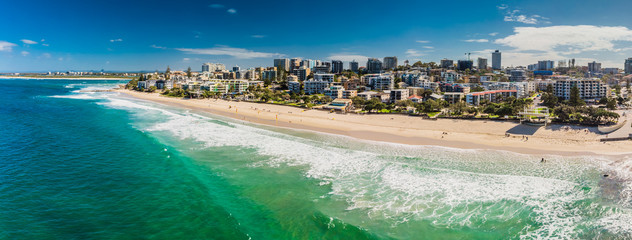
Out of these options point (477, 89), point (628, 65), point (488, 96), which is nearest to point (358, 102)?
point (488, 96)

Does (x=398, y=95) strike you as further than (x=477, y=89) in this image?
No

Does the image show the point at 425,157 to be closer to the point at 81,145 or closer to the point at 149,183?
the point at 149,183

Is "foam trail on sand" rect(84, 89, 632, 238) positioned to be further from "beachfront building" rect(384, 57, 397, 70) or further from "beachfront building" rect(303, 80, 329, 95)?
"beachfront building" rect(384, 57, 397, 70)

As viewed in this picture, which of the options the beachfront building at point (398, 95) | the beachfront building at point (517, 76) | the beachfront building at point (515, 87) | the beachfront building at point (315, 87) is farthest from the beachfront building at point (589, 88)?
the beachfront building at point (517, 76)

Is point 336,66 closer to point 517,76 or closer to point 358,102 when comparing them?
point 517,76

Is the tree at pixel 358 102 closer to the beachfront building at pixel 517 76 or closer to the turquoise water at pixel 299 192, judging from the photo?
the turquoise water at pixel 299 192

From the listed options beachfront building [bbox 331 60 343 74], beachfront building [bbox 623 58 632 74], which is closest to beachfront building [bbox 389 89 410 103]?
beachfront building [bbox 331 60 343 74]
